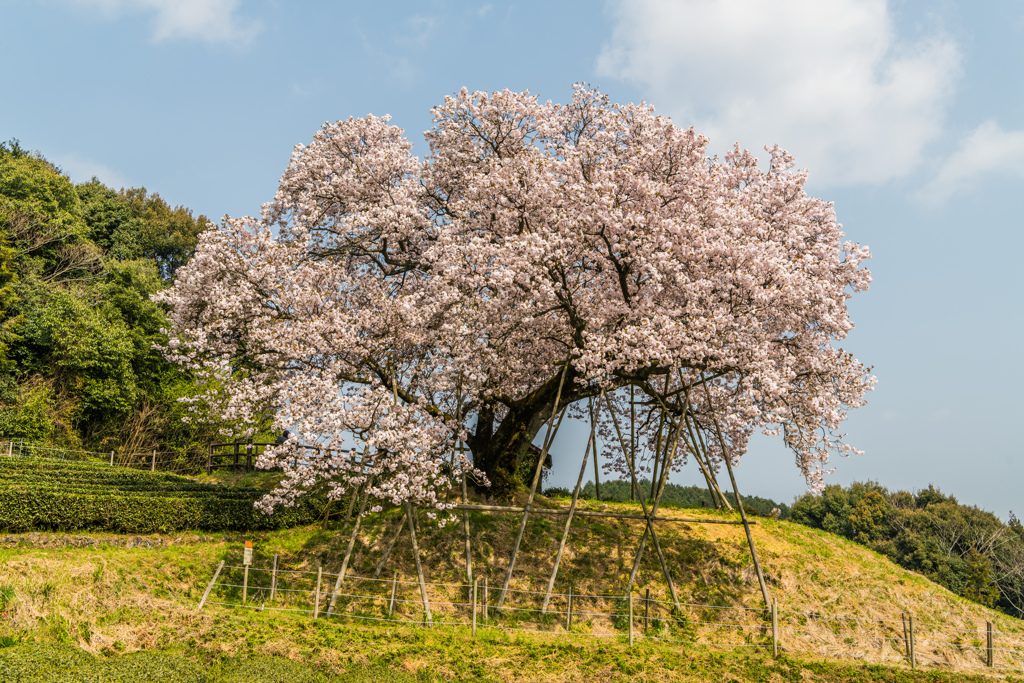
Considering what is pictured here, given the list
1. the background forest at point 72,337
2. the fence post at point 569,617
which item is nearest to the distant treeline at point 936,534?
the fence post at point 569,617

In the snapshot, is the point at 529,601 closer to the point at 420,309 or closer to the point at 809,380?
the point at 420,309

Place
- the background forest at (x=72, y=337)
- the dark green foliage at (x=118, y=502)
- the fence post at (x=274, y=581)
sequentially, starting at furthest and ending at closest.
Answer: the background forest at (x=72, y=337), the dark green foliage at (x=118, y=502), the fence post at (x=274, y=581)

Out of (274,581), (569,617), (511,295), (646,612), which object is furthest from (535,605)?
(511,295)

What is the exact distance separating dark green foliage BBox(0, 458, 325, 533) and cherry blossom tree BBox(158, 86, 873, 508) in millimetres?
4880

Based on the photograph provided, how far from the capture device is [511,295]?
19.2 meters

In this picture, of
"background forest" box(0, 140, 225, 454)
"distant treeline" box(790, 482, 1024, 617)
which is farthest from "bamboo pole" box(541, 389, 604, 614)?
"distant treeline" box(790, 482, 1024, 617)

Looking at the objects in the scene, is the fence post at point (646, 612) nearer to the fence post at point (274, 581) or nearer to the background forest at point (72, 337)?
the fence post at point (274, 581)

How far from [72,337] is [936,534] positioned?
59.6 metres

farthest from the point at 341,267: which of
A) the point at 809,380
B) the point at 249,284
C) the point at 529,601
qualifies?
the point at 809,380

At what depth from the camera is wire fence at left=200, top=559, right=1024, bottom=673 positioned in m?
17.2

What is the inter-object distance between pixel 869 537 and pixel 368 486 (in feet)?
163

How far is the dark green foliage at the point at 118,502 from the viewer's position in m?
20.1

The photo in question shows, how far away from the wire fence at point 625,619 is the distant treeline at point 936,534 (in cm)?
2843

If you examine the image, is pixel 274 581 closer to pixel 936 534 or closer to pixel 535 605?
pixel 535 605
